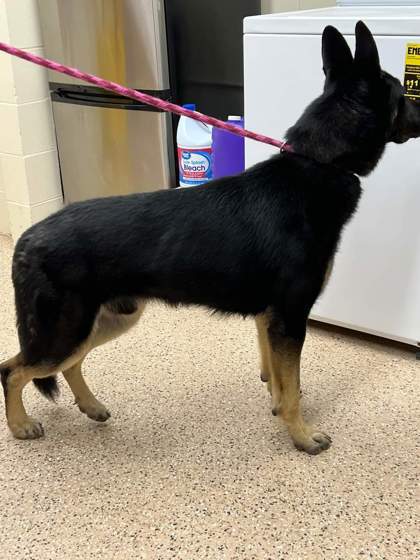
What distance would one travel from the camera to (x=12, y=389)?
1533 millimetres

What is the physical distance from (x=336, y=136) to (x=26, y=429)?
1.19 metres

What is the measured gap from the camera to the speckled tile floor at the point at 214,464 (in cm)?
128

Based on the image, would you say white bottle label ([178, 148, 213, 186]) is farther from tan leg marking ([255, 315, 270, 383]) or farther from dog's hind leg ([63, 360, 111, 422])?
dog's hind leg ([63, 360, 111, 422])

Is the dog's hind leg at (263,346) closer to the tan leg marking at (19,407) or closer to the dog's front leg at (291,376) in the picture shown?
the dog's front leg at (291,376)

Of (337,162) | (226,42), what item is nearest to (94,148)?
(226,42)

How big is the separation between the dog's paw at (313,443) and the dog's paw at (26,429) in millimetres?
756

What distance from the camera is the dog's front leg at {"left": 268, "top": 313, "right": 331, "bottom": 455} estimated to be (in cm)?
144

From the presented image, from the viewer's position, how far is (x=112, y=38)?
248cm

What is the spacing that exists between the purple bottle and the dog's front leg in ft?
3.56

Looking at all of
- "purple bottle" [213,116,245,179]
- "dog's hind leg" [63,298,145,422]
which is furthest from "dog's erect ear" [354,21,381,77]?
"purple bottle" [213,116,245,179]

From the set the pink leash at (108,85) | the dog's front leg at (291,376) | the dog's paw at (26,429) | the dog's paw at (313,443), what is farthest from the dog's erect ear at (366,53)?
the dog's paw at (26,429)

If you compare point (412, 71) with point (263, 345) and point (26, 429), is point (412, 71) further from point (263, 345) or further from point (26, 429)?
point (26, 429)

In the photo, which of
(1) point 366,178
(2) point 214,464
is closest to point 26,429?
(2) point 214,464

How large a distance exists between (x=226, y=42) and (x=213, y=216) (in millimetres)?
1426
